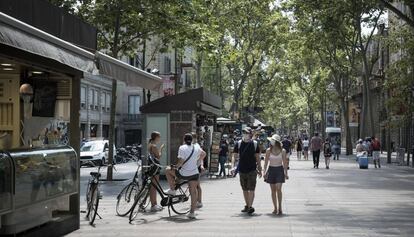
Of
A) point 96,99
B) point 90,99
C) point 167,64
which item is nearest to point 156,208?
point 90,99

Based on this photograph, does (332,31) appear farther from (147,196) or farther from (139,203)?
(139,203)

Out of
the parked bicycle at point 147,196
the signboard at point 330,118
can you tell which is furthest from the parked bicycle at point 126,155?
the signboard at point 330,118

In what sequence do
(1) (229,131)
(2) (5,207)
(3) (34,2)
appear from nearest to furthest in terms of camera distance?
(2) (5,207) → (3) (34,2) → (1) (229,131)

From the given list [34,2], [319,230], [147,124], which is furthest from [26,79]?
[147,124]

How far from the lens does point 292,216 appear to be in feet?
40.4

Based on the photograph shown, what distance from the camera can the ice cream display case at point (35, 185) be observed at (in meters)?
7.79

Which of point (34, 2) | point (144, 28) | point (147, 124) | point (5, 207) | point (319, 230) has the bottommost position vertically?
point (319, 230)

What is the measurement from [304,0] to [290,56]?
28.7m

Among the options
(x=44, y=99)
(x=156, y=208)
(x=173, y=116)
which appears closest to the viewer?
(x=44, y=99)

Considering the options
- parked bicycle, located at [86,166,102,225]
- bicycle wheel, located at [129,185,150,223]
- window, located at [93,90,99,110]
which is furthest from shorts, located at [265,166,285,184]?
window, located at [93,90,99,110]

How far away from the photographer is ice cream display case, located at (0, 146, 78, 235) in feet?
25.6

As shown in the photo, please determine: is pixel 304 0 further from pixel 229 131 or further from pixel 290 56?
pixel 290 56

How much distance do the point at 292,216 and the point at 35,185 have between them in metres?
5.65

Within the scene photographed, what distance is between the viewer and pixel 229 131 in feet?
138
